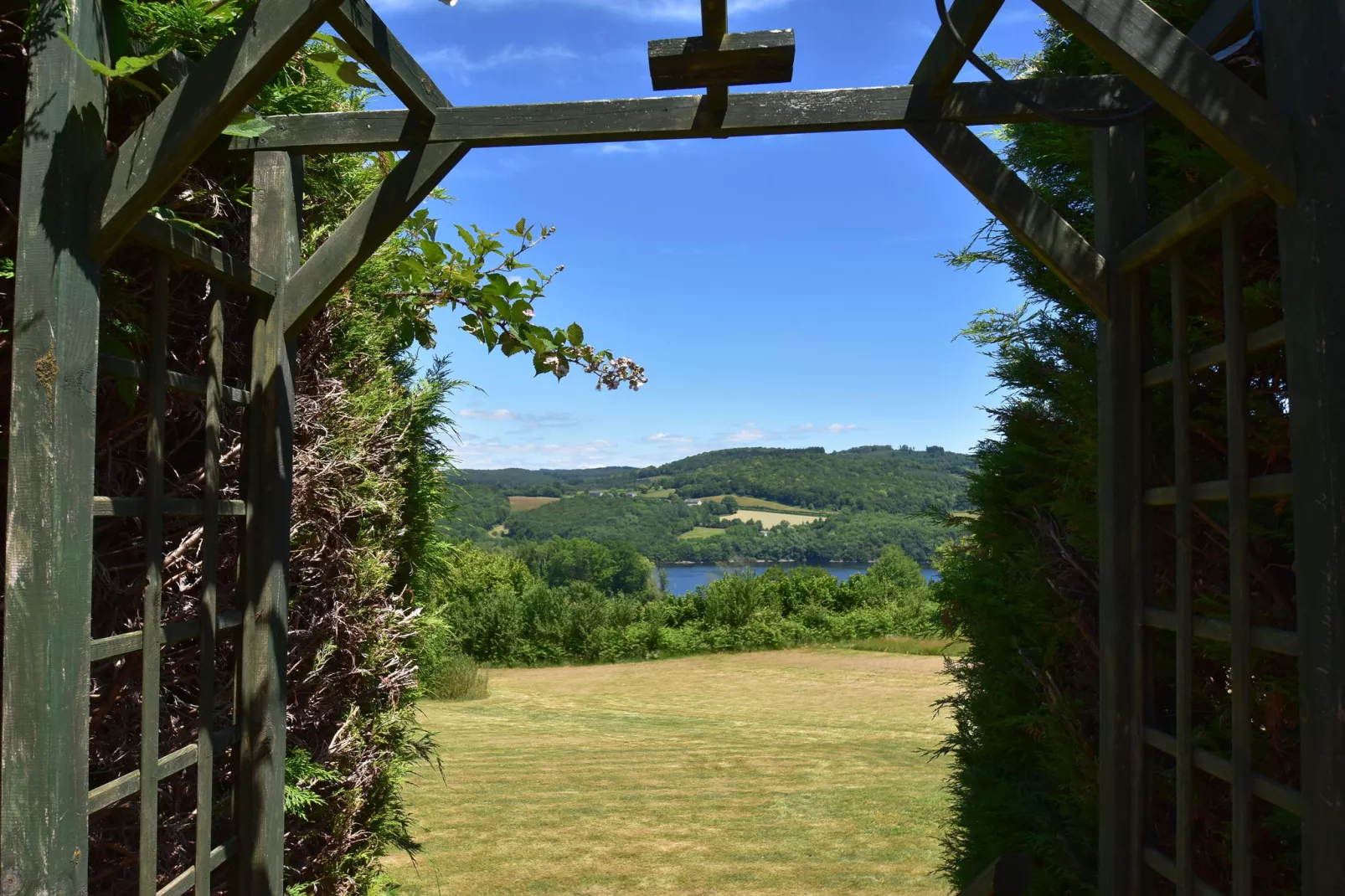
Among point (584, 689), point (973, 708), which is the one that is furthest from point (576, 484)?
point (973, 708)

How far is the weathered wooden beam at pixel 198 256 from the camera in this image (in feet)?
6.77

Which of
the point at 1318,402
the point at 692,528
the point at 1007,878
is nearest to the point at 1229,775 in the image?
the point at 1007,878

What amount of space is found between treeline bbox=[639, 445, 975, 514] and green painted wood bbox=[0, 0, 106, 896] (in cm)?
6358

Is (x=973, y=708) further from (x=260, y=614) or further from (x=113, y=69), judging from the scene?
(x=113, y=69)

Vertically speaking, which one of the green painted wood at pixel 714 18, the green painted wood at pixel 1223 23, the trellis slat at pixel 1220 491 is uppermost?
the green painted wood at pixel 1223 23

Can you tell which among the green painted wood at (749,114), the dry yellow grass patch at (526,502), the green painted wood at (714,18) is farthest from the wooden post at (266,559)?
the dry yellow grass patch at (526,502)

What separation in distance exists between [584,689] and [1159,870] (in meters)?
12.8

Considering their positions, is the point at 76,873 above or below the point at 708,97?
below

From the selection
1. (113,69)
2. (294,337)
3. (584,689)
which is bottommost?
(584,689)

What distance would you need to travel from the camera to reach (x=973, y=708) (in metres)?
3.64

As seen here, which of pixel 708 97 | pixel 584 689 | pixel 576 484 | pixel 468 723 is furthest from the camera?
pixel 576 484

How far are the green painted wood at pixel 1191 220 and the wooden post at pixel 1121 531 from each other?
10 cm

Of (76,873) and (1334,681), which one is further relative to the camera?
(76,873)

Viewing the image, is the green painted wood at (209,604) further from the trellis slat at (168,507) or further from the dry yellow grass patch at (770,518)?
the dry yellow grass patch at (770,518)
